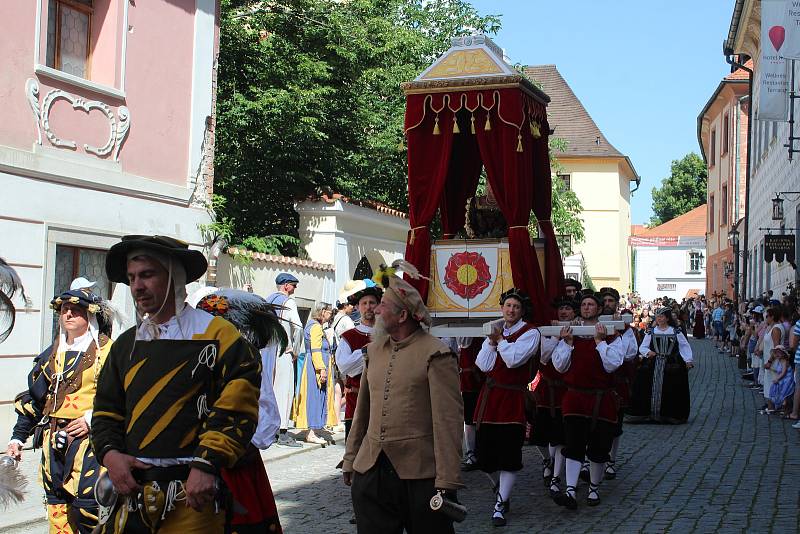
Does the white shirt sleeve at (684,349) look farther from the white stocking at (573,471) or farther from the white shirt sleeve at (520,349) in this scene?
the white shirt sleeve at (520,349)

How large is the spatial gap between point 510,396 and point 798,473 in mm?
4014

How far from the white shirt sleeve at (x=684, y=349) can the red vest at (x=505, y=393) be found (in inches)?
251

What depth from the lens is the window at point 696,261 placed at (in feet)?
236

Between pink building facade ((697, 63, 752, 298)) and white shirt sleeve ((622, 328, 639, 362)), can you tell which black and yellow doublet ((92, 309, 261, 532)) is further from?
pink building facade ((697, 63, 752, 298))

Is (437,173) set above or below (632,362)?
above

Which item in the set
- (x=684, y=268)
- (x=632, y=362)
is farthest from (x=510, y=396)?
(x=684, y=268)

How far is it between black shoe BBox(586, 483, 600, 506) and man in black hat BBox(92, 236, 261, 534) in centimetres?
541

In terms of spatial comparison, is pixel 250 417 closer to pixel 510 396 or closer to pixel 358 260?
pixel 510 396

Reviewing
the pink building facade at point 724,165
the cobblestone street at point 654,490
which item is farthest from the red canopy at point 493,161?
the pink building facade at point 724,165

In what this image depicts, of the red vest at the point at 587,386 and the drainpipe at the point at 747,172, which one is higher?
the drainpipe at the point at 747,172

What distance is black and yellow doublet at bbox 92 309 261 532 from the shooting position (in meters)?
3.97

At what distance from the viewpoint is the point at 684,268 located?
7262 cm

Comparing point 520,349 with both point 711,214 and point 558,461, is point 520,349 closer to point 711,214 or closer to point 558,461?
point 558,461

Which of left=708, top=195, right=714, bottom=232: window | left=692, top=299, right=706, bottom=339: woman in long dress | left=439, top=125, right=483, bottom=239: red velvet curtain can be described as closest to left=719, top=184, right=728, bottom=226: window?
left=708, top=195, right=714, bottom=232: window
